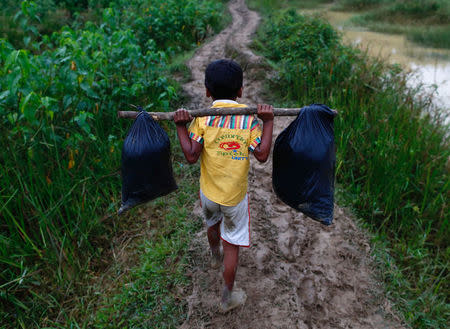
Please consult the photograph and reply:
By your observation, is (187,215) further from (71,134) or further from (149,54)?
(149,54)

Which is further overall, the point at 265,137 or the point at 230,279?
the point at 230,279

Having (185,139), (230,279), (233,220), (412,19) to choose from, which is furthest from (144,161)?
(412,19)

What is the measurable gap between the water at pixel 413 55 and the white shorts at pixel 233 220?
502cm

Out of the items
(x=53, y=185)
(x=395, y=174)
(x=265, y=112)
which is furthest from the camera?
(x=395, y=174)

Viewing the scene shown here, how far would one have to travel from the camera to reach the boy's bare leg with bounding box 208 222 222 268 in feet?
6.55

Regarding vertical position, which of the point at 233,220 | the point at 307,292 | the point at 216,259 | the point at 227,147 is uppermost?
the point at 227,147

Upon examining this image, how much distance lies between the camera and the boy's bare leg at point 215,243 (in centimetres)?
200

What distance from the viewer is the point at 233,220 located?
173 centimetres

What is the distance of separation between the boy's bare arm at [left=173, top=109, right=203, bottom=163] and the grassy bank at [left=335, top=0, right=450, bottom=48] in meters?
10.3

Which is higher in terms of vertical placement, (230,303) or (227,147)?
(227,147)

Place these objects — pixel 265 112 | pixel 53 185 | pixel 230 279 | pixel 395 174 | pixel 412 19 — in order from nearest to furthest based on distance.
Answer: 1. pixel 265 112
2. pixel 230 279
3. pixel 53 185
4. pixel 395 174
5. pixel 412 19

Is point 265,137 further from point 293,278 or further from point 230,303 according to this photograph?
point 293,278

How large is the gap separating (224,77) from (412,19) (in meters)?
13.7

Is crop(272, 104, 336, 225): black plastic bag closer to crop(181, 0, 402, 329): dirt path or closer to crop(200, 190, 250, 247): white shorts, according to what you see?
crop(200, 190, 250, 247): white shorts
